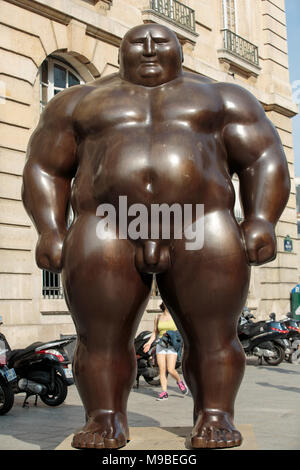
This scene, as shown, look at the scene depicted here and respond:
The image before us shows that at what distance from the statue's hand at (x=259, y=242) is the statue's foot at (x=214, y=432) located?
75 cm

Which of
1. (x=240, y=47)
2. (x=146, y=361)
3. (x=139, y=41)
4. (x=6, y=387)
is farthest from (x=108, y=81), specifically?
(x=240, y=47)

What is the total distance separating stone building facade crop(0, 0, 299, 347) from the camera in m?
10.8

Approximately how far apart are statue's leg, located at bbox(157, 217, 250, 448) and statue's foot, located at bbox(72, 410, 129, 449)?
33 cm

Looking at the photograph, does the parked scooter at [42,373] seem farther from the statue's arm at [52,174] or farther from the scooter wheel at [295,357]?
the scooter wheel at [295,357]

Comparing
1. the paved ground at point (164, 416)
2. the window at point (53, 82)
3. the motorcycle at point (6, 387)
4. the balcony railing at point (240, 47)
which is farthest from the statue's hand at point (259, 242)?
the balcony railing at point (240, 47)

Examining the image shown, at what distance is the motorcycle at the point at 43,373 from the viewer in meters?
7.88

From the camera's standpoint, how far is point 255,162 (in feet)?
11.0

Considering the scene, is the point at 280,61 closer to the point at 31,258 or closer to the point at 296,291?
the point at 296,291

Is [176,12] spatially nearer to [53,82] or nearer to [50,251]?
[53,82]

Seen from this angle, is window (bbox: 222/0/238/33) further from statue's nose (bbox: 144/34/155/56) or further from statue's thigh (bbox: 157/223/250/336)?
statue's thigh (bbox: 157/223/250/336)

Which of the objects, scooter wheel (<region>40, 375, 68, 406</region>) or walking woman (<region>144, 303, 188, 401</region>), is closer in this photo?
scooter wheel (<region>40, 375, 68, 406</region>)

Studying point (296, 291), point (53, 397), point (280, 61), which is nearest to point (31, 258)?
point (53, 397)

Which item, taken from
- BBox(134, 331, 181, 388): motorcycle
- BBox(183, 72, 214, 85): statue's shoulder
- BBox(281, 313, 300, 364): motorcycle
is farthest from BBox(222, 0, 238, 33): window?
BBox(183, 72, 214, 85): statue's shoulder

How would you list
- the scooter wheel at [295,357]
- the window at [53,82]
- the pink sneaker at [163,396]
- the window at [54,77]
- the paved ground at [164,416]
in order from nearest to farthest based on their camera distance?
the paved ground at [164,416]
the pink sneaker at [163,396]
the window at [53,82]
the window at [54,77]
the scooter wheel at [295,357]
